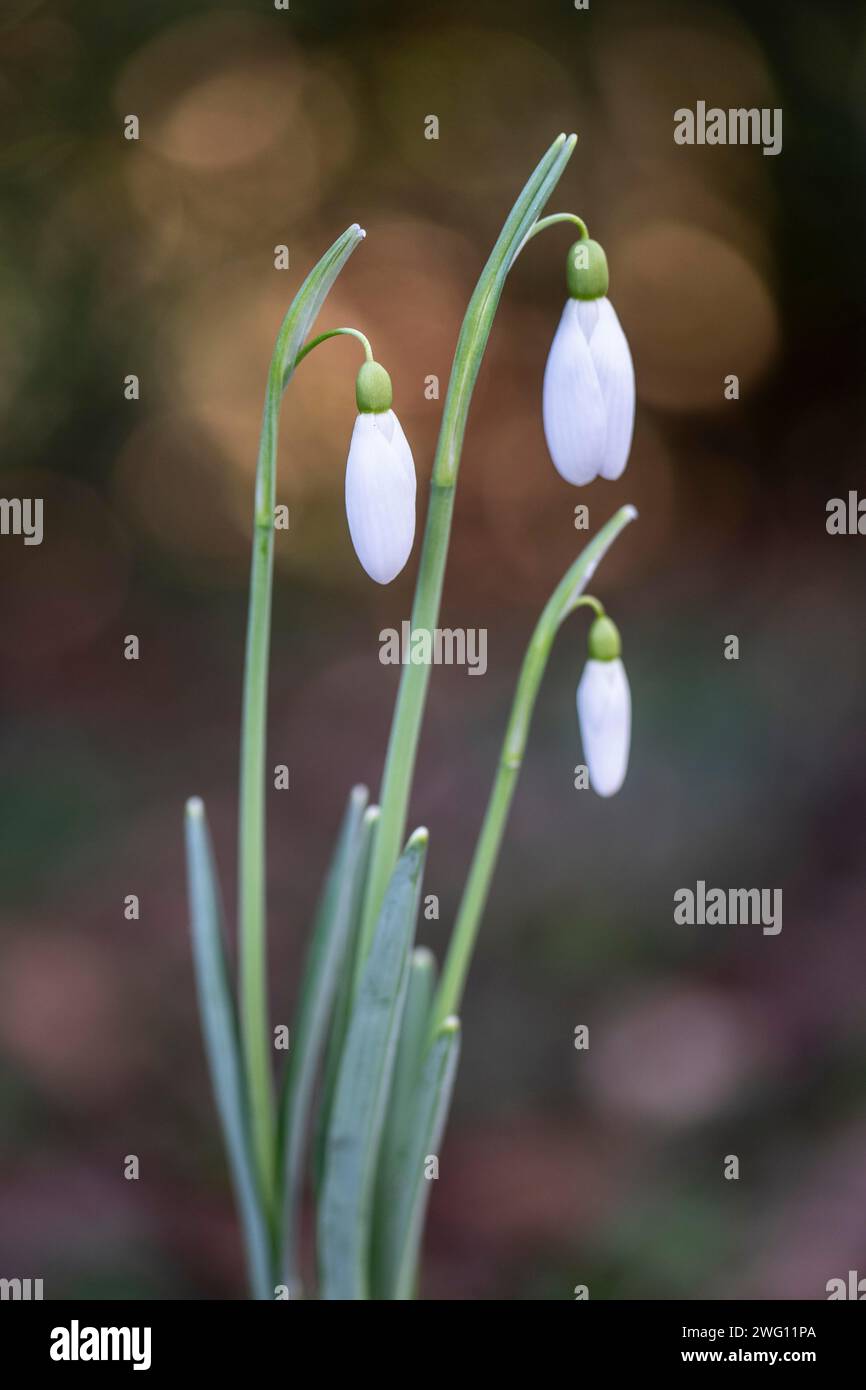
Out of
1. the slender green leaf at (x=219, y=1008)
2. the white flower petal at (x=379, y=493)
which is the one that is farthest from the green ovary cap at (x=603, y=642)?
the slender green leaf at (x=219, y=1008)

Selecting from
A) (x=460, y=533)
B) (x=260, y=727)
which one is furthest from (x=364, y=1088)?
(x=460, y=533)

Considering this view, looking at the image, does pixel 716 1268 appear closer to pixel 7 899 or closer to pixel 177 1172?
pixel 177 1172

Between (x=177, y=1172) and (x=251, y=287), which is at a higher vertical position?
(x=251, y=287)

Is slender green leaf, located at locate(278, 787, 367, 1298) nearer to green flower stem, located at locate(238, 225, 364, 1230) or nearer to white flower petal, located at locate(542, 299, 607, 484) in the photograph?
green flower stem, located at locate(238, 225, 364, 1230)

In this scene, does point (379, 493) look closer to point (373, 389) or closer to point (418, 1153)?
point (373, 389)

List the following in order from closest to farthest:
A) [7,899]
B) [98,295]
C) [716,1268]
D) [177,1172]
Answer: [716,1268], [177,1172], [7,899], [98,295]

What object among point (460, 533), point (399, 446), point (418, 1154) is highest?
point (460, 533)

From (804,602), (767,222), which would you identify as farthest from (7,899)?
(767,222)
